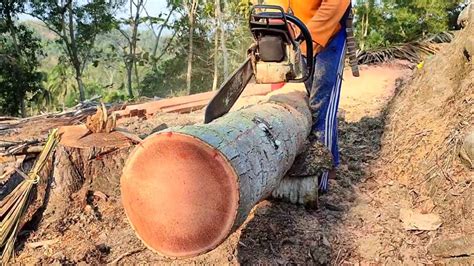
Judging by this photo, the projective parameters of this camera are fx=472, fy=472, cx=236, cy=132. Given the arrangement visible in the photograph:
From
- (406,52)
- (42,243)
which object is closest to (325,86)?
(42,243)

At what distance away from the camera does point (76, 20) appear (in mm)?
19484

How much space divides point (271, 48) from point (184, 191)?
116cm

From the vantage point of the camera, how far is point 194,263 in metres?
2.71

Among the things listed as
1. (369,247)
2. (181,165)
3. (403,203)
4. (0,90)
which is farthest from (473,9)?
(0,90)

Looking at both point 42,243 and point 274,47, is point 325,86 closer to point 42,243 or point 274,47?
point 274,47

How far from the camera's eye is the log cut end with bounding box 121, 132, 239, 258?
5.87 feet

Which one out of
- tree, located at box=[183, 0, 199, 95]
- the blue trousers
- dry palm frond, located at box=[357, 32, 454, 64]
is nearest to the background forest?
tree, located at box=[183, 0, 199, 95]

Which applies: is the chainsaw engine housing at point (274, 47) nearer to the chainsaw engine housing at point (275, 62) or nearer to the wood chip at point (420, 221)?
the chainsaw engine housing at point (275, 62)

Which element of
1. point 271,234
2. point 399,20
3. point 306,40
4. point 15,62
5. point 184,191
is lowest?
point 15,62

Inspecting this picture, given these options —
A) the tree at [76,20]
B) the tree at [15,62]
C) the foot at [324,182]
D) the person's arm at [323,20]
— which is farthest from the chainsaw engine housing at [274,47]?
the tree at [76,20]

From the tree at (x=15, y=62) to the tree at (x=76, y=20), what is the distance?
118 centimetres

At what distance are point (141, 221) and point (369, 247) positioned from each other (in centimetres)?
162

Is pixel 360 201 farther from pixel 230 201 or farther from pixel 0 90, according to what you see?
pixel 0 90

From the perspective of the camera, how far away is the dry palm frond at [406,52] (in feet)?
30.9
